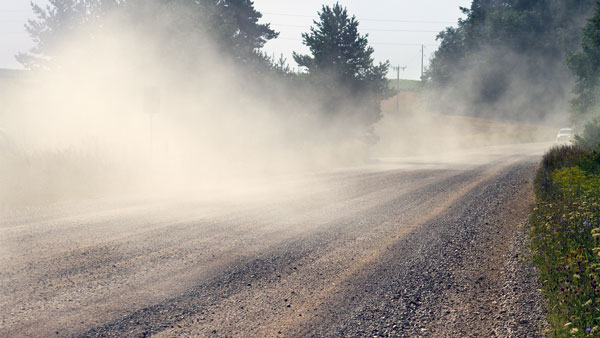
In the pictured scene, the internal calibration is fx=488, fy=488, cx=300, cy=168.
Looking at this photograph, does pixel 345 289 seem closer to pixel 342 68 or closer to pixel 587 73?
pixel 342 68

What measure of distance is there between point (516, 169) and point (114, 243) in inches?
614

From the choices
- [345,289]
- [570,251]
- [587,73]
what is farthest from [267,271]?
[587,73]

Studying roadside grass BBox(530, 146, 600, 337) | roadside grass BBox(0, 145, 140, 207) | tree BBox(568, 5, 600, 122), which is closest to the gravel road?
roadside grass BBox(530, 146, 600, 337)

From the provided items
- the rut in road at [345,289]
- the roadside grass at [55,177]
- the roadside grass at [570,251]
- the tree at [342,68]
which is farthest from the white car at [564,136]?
the roadside grass at [55,177]

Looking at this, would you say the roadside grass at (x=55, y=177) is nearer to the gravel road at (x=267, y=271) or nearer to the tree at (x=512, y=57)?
the gravel road at (x=267, y=271)

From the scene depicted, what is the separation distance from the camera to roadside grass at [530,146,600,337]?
3.77 meters

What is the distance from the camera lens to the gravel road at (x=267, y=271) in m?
4.11

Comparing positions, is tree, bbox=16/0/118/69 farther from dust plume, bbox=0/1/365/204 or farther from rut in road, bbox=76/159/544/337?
rut in road, bbox=76/159/544/337

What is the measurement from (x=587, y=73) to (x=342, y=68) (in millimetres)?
20718

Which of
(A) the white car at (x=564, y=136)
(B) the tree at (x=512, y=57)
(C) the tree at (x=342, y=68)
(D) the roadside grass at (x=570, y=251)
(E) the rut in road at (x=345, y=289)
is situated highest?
(B) the tree at (x=512, y=57)

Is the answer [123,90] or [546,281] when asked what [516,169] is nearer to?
[546,281]

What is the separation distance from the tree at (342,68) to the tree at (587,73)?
608 inches

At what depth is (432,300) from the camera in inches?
185

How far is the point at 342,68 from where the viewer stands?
95.3ft
